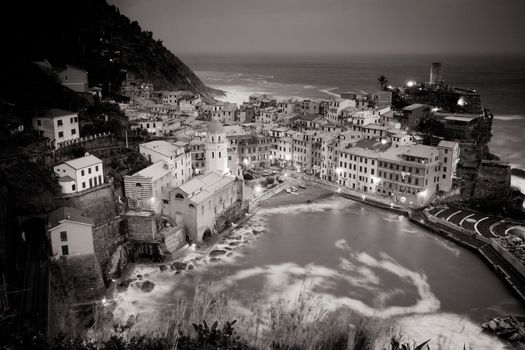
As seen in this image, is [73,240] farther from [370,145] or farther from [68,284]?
[370,145]

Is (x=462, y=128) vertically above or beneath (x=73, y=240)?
above

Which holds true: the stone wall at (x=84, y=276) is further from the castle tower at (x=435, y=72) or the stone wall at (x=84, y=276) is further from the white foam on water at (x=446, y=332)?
the castle tower at (x=435, y=72)

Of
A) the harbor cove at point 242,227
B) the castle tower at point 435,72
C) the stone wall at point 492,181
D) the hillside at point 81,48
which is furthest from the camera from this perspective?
the castle tower at point 435,72

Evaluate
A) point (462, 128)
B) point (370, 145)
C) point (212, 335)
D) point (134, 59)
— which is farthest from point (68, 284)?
point (134, 59)

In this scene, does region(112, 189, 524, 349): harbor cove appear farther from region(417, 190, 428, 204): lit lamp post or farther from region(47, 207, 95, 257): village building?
region(47, 207, 95, 257): village building

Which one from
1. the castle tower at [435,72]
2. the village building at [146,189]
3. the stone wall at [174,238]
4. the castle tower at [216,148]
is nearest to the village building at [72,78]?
the castle tower at [216,148]

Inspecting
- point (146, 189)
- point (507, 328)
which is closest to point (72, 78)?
point (146, 189)

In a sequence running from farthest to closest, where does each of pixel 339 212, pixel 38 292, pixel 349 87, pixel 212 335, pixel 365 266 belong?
pixel 349 87
pixel 339 212
pixel 365 266
pixel 38 292
pixel 212 335

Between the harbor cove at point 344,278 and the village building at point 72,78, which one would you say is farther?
the village building at point 72,78
